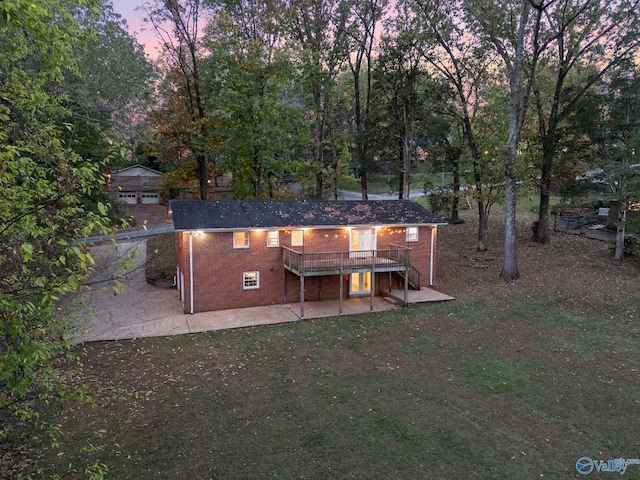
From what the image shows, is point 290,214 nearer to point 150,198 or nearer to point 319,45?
point 319,45

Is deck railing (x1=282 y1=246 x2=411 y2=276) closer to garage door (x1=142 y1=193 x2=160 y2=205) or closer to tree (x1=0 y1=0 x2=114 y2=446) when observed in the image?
tree (x1=0 y1=0 x2=114 y2=446)

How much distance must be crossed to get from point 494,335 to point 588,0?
17.2m

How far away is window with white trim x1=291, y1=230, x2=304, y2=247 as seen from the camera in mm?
18047

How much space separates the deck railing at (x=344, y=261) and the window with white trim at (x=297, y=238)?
24.4 inches

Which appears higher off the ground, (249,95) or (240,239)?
(249,95)

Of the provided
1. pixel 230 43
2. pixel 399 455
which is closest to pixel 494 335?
pixel 399 455

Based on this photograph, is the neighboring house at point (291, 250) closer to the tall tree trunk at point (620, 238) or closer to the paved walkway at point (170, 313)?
the paved walkway at point (170, 313)

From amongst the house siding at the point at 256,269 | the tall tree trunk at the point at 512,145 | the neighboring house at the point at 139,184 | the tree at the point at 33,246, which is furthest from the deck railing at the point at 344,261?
the neighboring house at the point at 139,184

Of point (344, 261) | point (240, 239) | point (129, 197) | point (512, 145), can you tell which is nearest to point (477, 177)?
point (512, 145)

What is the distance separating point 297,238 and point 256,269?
2.34 meters

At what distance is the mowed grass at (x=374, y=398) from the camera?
7.67 meters

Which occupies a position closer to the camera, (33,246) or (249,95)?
(33,246)

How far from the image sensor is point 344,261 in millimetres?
17562

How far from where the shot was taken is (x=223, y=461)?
7.66 meters
